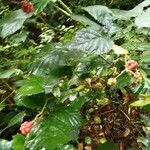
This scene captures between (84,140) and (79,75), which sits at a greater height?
(79,75)

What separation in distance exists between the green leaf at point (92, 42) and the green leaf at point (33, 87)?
0.10 meters

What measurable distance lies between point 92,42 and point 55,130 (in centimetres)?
21

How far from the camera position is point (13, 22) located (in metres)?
0.99

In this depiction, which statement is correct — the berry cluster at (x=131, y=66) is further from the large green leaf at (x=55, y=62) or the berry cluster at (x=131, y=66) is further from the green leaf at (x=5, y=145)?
the green leaf at (x=5, y=145)

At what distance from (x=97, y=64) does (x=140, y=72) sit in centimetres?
13

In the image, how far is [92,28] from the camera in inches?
32.7

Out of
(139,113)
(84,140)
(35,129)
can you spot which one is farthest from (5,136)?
(35,129)

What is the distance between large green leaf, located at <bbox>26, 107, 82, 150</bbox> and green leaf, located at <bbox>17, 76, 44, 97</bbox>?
6 cm

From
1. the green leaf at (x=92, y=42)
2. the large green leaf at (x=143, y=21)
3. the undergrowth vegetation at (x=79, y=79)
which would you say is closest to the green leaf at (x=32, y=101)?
the undergrowth vegetation at (x=79, y=79)

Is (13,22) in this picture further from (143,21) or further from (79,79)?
(143,21)

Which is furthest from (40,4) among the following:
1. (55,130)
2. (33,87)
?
(55,130)

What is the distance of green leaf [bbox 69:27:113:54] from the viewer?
0.78 metres

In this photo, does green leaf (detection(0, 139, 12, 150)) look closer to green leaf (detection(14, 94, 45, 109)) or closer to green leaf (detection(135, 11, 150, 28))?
green leaf (detection(14, 94, 45, 109))

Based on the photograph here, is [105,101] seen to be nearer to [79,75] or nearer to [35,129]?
[79,75]
